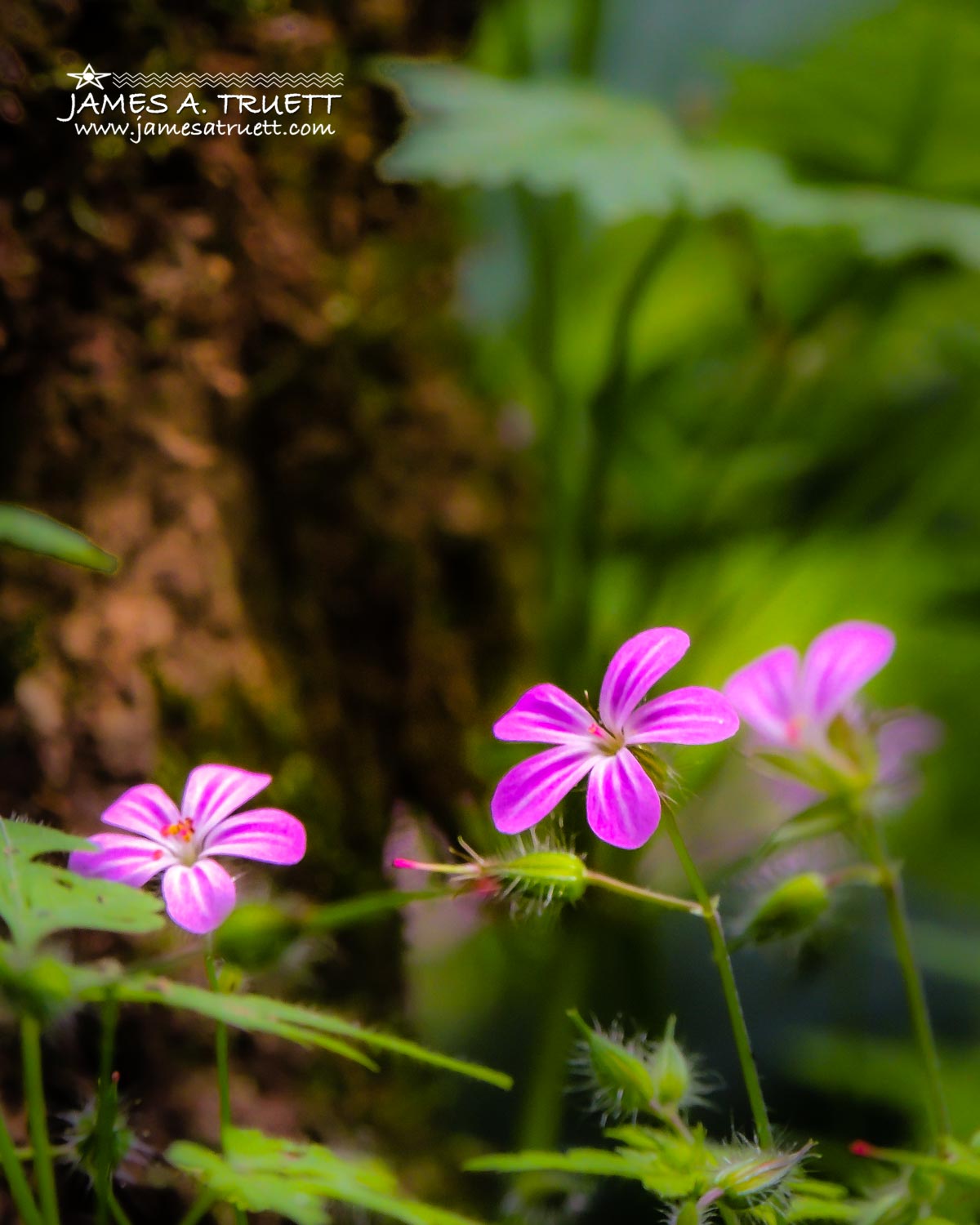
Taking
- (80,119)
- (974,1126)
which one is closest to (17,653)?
(80,119)

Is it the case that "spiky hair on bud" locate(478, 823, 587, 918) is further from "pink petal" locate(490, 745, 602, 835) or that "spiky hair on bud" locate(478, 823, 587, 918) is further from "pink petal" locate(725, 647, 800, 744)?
"pink petal" locate(725, 647, 800, 744)

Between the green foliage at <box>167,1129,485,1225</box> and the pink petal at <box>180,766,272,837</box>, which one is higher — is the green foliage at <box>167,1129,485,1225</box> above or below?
A: below

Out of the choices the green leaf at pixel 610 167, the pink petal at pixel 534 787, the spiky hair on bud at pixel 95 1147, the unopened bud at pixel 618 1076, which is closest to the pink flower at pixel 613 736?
the pink petal at pixel 534 787

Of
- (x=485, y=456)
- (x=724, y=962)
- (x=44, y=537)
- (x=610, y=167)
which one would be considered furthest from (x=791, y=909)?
(x=485, y=456)

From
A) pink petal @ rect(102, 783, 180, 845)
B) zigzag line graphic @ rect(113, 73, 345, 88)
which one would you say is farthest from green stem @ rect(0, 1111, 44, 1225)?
zigzag line graphic @ rect(113, 73, 345, 88)

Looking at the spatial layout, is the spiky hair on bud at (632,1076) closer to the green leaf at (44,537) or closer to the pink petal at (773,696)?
the pink petal at (773,696)

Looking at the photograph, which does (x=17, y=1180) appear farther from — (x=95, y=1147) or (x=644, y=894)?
(x=644, y=894)

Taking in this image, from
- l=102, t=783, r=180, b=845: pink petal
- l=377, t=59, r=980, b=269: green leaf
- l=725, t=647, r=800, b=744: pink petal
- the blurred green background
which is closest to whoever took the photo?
l=102, t=783, r=180, b=845: pink petal
